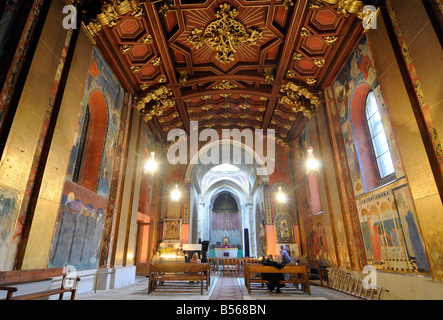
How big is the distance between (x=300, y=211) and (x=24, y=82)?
11640mm

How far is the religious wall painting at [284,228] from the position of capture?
1205 cm

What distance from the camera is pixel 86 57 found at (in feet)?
18.8

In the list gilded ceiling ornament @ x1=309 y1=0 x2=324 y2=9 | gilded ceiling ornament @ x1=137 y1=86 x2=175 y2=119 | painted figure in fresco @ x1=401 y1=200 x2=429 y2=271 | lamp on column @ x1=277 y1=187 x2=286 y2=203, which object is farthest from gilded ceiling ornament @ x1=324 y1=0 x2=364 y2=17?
lamp on column @ x1=277 y1=187 x2=286 y2=203

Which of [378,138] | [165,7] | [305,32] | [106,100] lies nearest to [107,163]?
[106,100]

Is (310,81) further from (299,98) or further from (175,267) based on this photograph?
(175,267)

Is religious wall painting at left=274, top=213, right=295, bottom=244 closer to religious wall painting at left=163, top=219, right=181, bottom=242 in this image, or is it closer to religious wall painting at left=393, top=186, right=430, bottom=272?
religious wall painting at left=163, top=219, right=181, bottom=242

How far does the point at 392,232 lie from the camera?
17.8ft

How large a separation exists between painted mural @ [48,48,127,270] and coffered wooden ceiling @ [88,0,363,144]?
0.72m

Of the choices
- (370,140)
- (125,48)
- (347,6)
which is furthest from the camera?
(125,48)

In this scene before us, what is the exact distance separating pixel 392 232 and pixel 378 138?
244cm

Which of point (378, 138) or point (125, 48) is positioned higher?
point (125, 48)

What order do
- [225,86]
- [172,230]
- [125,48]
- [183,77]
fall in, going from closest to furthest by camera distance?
[125,48]
[183,77]
[225,86]
[172,230]

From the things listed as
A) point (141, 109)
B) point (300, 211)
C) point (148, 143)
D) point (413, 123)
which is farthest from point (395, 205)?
point (148, 143)

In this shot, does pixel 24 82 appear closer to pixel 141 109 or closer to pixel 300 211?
pixel 141 109
